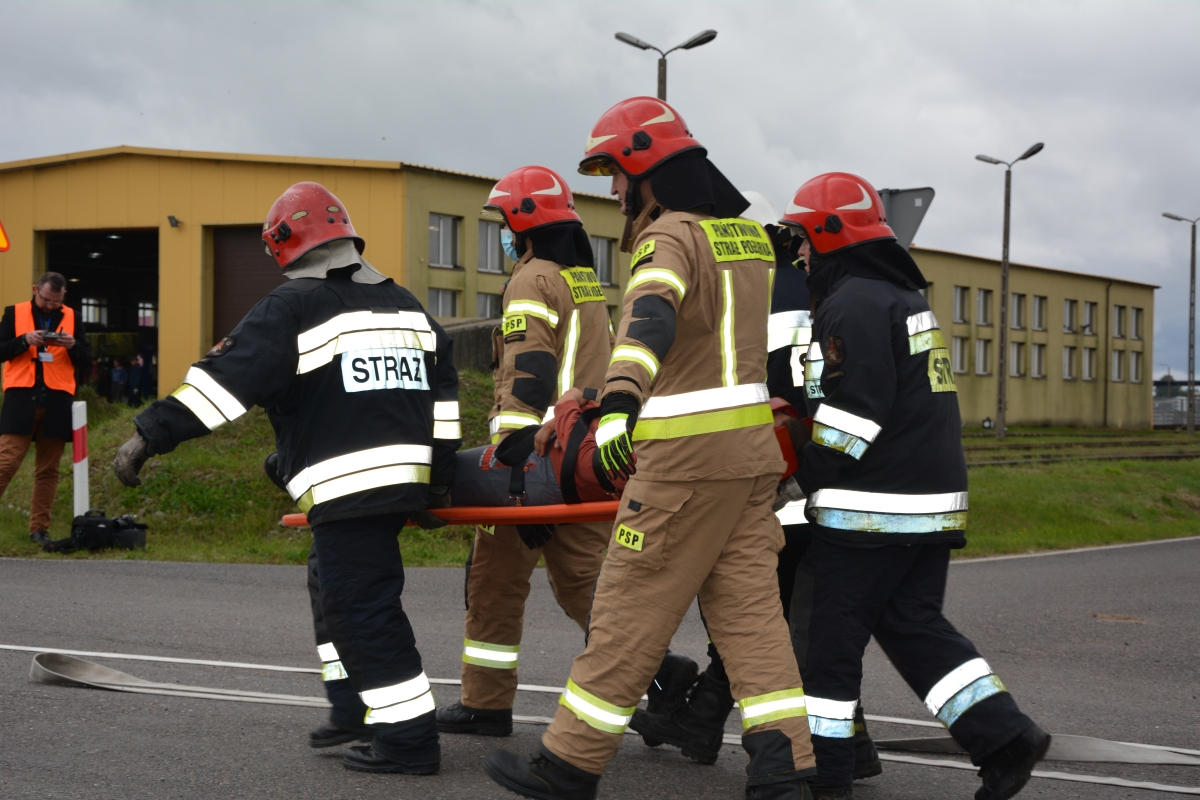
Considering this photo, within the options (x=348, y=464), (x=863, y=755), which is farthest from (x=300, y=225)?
(x=863, y=755)

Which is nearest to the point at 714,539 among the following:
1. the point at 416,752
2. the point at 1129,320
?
the point at 416,752

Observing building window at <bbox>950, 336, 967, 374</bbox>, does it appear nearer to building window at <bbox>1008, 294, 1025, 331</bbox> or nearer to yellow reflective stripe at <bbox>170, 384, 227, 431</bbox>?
building window at <bbox>1008, 294, 1025, 331</bbox>

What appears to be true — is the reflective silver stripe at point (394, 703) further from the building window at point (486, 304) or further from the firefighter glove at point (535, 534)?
the building window at point (486, 304)

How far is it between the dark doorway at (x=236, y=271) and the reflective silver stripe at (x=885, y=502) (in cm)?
3203

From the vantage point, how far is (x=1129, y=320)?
222 ft

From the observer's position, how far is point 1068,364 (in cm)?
6400

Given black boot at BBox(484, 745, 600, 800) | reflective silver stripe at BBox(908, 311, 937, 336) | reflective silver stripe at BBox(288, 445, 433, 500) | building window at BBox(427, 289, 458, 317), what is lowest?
black boot at BBox(484, 745, 600, 800)

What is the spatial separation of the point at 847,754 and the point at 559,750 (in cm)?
102

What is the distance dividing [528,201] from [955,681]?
2840 mm

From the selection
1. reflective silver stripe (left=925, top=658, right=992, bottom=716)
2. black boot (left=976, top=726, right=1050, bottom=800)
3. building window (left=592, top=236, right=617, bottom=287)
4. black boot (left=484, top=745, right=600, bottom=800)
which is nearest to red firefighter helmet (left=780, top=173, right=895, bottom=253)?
reflective silver stripe (left=925, top=658, right=992, bottom=716)

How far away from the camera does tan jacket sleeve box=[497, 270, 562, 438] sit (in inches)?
203

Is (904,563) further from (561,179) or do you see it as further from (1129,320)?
(1129,320)

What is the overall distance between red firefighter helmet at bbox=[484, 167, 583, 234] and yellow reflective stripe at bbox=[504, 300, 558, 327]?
0.46 metres

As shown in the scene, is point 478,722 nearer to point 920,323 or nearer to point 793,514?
point 793,514
